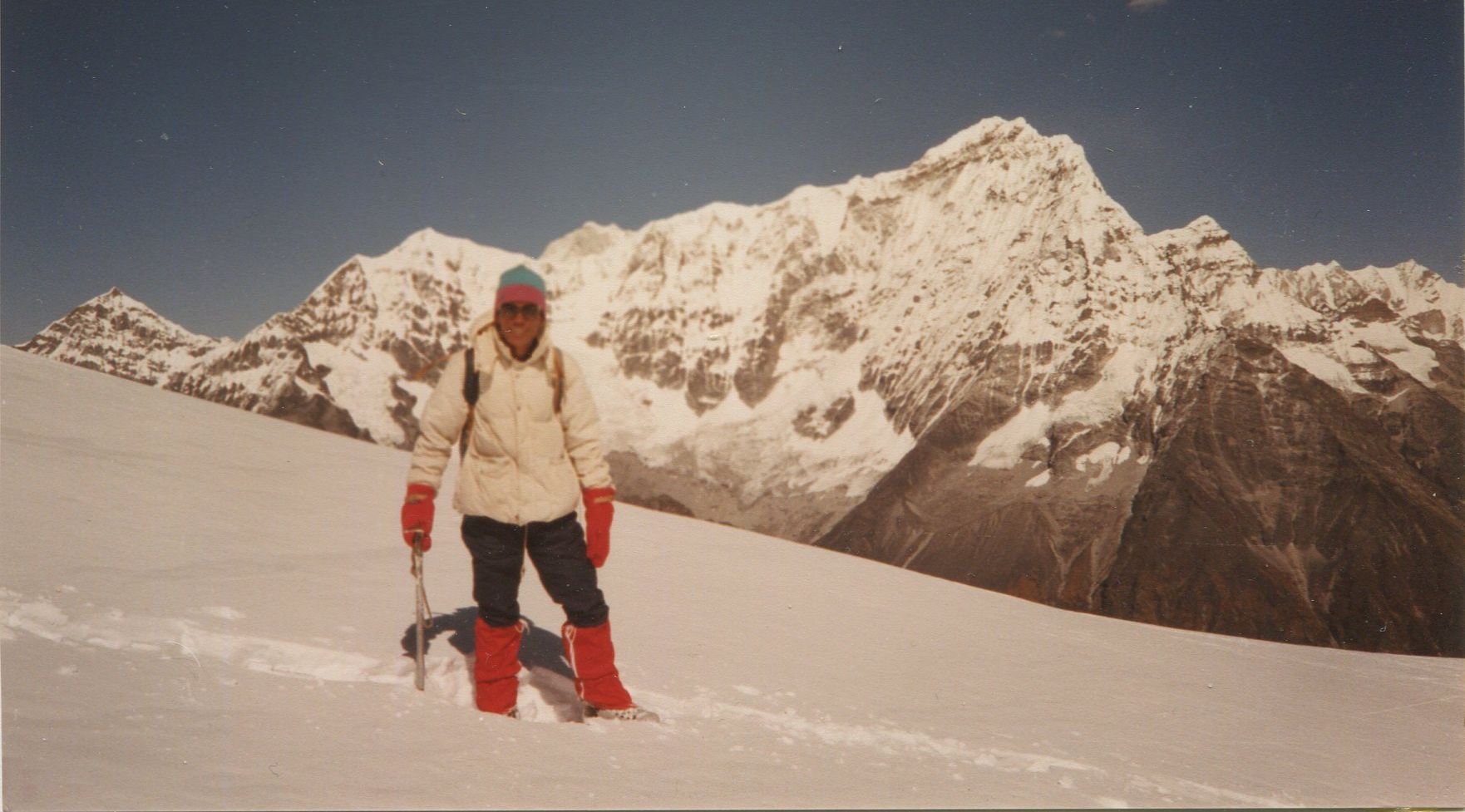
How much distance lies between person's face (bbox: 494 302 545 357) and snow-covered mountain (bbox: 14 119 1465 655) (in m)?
62.8

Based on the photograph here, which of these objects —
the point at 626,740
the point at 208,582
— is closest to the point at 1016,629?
the point at 626,740

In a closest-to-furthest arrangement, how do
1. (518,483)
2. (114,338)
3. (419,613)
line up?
(419,613) → (518,483) → (114,338)

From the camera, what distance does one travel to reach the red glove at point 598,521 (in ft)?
13.1

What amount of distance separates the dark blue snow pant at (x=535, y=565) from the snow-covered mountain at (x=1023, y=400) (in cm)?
6266

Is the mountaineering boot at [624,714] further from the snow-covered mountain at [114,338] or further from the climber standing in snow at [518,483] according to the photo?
the snow-covered mountain at [114,338]

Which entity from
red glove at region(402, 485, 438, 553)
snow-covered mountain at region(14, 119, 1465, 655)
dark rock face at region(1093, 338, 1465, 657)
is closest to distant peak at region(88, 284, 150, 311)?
red glove at region(402, 485, 438, 553)

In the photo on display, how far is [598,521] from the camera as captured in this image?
13.1 ft

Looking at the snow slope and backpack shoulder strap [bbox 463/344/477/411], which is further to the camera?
backpack shoulder strap [bbox 463/344/477/411]

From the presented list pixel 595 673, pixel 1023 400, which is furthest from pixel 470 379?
pixel 1023 400

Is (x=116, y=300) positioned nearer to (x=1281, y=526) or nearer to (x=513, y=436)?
(x=513, y=436)

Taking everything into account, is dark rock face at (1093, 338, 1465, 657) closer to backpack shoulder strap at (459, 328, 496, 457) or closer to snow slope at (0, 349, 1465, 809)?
snow slope at (0, 349, 1465, 809)

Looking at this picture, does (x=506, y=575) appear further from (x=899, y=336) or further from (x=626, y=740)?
(x=899, y=336)

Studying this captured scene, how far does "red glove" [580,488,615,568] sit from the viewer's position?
3990 mm

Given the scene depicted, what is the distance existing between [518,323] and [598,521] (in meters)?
0.94
